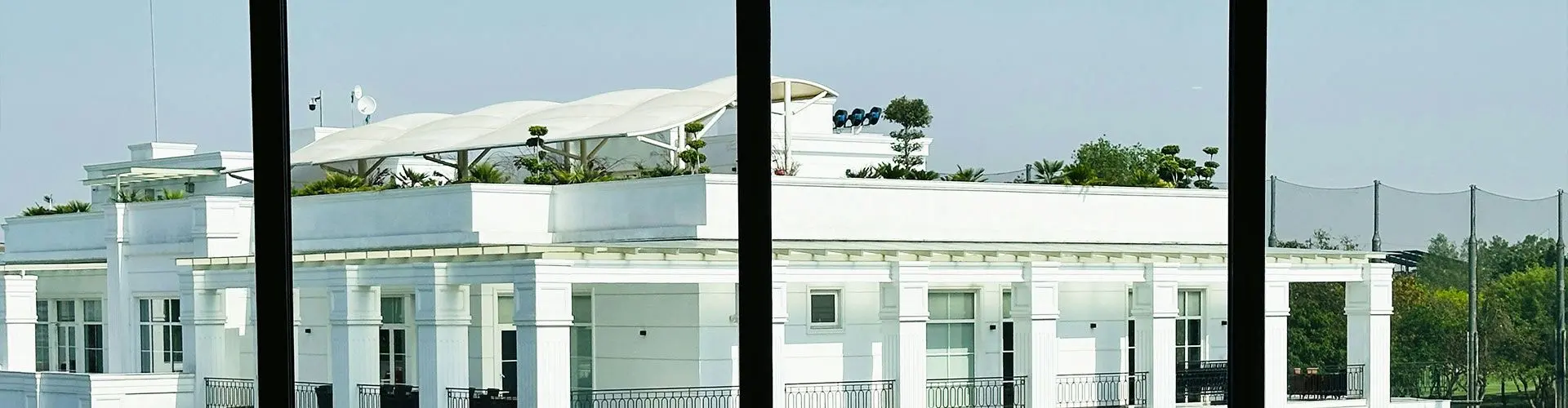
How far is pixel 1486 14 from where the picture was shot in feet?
9.98

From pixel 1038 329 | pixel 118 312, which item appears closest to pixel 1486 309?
pixel 118 312

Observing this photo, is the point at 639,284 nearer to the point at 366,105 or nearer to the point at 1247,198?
the point at 366,105

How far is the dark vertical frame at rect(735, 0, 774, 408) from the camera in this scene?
2012 mm

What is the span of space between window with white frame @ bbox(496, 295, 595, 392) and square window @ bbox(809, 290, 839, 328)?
1.40 metres

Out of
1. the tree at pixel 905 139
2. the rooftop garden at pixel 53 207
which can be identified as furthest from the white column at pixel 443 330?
the rooftop garden at pixel 53 207

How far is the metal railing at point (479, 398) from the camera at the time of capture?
368 inches

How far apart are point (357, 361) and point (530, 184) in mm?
3802

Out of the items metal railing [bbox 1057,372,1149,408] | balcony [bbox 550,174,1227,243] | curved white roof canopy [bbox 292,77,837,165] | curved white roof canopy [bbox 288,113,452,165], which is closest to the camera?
curved white roof canopy [bbox 292,77,837,165]

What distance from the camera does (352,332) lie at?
926 centimetres

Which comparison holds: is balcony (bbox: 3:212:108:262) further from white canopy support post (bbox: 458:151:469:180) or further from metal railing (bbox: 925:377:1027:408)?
metal railing (bbox: 925:377:1027:408)

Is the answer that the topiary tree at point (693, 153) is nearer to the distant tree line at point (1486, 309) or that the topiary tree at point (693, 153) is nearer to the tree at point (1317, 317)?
the tree at point (1317, 317)

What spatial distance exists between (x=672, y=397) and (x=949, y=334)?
217 centimetres

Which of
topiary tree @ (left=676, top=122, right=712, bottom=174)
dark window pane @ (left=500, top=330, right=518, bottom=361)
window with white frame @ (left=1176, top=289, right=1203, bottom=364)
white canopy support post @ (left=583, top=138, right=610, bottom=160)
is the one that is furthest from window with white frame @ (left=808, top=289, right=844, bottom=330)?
topiary tree @ (left=676, top=122, right=712, bottom=174)

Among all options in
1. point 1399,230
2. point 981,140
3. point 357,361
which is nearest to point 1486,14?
point 1399,230
